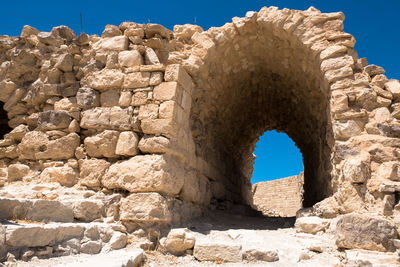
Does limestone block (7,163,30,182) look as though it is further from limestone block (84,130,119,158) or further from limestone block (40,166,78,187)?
limestone block (84,130,119,158)

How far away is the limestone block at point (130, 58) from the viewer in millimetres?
4445

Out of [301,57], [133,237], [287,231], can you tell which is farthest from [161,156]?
[301,57]

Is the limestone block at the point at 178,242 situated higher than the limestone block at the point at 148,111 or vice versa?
the limestone block at the point at 148,111

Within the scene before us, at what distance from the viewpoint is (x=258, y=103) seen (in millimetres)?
7367

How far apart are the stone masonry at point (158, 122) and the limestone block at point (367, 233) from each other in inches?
0.5

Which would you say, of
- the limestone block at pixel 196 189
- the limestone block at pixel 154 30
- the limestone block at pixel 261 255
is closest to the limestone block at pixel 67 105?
the limestone block at pixel 154 30

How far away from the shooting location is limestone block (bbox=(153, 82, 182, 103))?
163 inches

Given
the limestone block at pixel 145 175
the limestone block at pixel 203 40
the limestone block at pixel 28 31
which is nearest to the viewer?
the limestone block at pixel 145 175

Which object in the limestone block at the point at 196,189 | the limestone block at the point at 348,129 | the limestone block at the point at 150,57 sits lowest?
the limestone block at the point at 196,189

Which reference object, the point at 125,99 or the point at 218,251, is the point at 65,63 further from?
the point at 218,251

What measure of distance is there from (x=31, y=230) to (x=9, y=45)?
13.3 ft

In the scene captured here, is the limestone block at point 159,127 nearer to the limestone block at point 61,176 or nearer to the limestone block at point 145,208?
the limestone block at point 145,208

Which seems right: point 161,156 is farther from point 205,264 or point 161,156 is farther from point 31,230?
point 31,230

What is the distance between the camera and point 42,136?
14.5 feet
